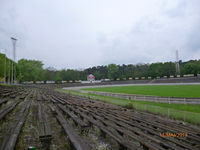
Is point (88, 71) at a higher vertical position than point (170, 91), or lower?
higher

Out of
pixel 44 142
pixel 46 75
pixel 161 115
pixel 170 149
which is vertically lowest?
pixel 161 115

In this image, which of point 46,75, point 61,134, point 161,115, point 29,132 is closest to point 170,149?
point 61,134

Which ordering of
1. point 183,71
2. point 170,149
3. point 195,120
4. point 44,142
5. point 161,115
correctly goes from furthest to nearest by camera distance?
1. point 183,71
2. point 161,115
3. point 195,120
4. point 170,149
5. point 44,142

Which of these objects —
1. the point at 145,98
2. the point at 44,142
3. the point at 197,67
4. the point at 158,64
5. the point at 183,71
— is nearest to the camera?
the point at 44,142

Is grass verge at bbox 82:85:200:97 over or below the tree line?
below

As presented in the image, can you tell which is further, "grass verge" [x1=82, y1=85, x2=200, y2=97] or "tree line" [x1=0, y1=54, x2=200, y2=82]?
"tree line" [x1=0, y1=54, x2=200, y2=82]

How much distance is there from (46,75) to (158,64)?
79308 mm

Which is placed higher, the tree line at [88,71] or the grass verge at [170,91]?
the tree line at [88,71]

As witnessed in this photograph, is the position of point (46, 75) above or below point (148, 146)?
above

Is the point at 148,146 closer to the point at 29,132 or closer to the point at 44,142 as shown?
the point at 44,142

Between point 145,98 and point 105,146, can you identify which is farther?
point 145,98

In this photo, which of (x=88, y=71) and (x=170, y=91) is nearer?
(x=170, y=91)

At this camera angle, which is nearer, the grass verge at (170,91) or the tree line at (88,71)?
the grass verge at (170,91)

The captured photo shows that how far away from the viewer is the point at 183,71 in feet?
292
